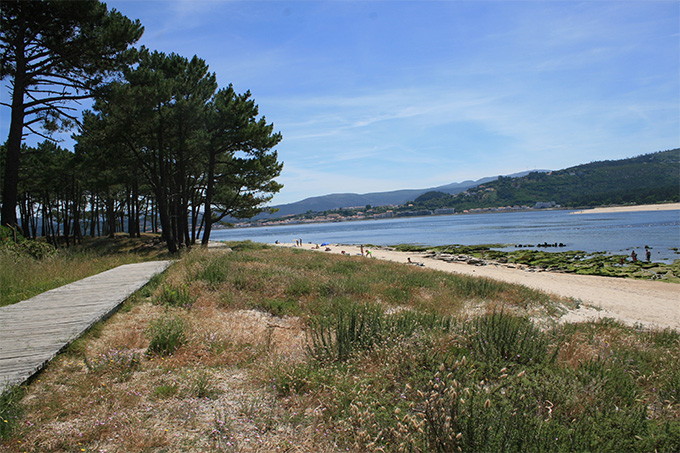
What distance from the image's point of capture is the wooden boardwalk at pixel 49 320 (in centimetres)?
357

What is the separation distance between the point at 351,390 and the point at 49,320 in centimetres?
441

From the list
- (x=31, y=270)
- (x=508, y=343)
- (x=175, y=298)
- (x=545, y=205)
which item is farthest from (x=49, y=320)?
(x=545, y=205)

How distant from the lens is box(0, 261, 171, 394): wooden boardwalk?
11.7 ft

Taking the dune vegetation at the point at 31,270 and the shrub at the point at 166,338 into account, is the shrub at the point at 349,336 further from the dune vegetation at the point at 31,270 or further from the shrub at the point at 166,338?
the dune vegetation at the point at 31,270

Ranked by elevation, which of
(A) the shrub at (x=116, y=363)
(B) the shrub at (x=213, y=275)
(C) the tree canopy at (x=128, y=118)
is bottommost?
(A) the shrub at (x=116, y=363)

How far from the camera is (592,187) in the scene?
474 ft

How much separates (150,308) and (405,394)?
4962 millimetres

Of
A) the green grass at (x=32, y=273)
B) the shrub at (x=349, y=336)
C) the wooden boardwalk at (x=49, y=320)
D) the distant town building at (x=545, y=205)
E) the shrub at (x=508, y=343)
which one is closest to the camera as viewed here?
the wooden boardwalk at (x=49, y=320)

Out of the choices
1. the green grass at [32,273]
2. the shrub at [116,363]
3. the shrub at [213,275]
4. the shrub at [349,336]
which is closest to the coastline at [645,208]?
the shrub at [213,275]

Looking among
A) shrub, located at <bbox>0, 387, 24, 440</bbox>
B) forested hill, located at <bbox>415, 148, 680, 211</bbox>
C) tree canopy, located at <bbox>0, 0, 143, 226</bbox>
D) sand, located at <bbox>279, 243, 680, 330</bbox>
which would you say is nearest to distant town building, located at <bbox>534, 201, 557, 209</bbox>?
forested hill, located at <bbox>415, 148, 680, 211</bbox>

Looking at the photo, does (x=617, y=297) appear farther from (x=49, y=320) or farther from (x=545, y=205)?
(x=545, y=205)

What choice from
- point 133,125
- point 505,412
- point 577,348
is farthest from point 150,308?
point 133,125

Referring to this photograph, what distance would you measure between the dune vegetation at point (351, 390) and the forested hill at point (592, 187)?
139 metres

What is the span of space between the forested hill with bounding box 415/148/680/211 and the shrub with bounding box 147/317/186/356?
463ft
